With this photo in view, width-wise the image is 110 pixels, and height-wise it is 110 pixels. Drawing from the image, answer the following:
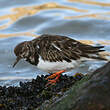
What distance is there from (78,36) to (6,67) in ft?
9.32

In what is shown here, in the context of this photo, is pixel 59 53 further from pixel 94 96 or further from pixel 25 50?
pixel 94 96

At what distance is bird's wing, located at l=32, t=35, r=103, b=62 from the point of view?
6.07 meters

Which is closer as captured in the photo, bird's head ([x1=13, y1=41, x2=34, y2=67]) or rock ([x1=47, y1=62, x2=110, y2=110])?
rock ([x1=47, y1=62, x2=110, y2=110])

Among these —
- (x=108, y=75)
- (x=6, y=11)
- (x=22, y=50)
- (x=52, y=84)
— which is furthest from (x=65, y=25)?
(x=108, y=75)

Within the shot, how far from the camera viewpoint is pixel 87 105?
11.1ft

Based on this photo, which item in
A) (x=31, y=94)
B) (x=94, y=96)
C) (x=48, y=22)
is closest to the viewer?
(x=94, y=96)

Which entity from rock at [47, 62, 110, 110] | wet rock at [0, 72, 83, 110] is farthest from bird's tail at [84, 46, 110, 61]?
rock at [47, 62, 110, 110]

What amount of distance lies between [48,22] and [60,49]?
6.54 m

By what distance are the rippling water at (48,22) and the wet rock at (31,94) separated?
357 cm

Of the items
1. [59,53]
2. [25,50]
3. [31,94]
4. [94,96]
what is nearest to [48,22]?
[25,50]

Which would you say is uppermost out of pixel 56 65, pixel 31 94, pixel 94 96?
pixel 94 96

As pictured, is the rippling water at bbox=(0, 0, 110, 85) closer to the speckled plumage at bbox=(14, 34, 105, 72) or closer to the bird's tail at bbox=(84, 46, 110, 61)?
the speckled plumage at bbox=(14, 34, 105, 72)

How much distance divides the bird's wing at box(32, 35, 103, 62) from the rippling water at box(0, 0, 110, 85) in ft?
10.1

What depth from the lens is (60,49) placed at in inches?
242
